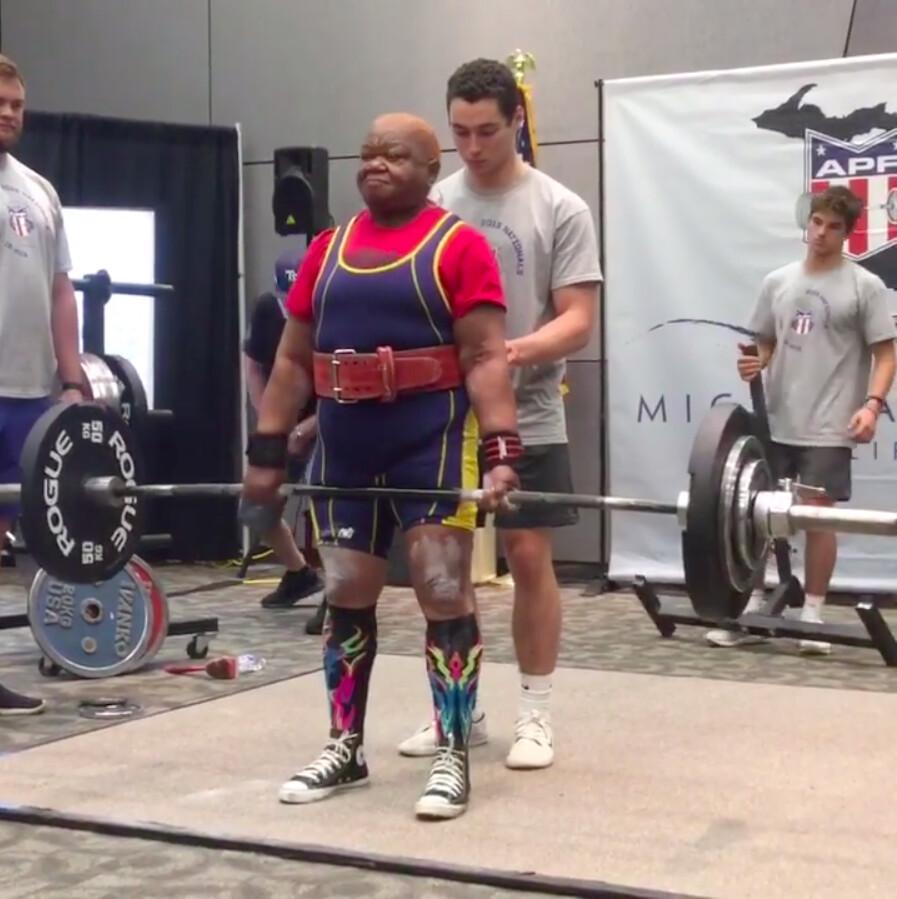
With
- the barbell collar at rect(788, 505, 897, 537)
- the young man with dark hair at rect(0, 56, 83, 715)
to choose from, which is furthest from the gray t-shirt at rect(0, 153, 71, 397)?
the barbell collar at rect(788, 505, 897, 537)

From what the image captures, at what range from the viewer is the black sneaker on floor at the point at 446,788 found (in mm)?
2395

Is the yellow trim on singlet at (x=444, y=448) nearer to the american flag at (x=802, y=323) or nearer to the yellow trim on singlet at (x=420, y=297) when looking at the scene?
the yellow trim on singlet at (x=420, y=297)

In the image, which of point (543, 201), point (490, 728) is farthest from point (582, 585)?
point (543, 201)

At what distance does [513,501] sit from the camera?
7.82 ft

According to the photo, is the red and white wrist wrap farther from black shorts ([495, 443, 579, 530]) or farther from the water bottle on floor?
the water bottle on floor

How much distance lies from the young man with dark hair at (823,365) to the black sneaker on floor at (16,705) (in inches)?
76.0

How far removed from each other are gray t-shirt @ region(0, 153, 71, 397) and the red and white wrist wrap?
1.31 meters

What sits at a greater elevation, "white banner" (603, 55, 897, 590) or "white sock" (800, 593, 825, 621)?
"white banner" (603, 55, 897, 590)

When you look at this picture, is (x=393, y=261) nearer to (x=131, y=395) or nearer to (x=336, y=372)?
(x=336, y=372)

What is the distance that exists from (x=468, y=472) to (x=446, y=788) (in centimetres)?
51

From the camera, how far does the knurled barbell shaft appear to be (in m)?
2.34

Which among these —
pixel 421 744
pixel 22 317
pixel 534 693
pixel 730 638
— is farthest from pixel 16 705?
pixel 730 638

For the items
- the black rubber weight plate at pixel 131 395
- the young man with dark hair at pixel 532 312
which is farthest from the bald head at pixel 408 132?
the black rubber weight plate at pixel 131 395

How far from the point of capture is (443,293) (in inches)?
95.0
